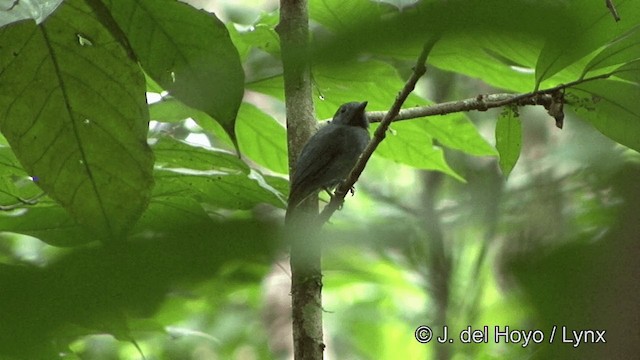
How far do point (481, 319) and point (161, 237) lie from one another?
104 centimetres

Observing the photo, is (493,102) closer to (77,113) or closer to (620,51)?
(620,51)

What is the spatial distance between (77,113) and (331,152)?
1.94ft

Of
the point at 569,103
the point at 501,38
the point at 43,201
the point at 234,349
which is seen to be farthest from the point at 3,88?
the point at 234,349

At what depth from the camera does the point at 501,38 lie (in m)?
0.16

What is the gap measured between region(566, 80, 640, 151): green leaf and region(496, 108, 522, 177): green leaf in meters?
0.10

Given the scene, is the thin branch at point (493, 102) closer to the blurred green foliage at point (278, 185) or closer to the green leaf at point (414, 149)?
the blurred green foliage at point (278, 185)

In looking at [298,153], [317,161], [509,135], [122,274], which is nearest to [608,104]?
[509,135]

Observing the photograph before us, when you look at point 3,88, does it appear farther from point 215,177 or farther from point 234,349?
point 234,349

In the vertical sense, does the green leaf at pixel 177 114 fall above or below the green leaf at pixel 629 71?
above

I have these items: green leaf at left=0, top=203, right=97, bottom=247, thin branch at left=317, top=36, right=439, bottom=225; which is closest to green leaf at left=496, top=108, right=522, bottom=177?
thin branch at left=317, top=36, right=439, bottom=225

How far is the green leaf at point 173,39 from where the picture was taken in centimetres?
61

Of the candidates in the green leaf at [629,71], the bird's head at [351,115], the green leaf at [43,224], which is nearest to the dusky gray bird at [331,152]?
the bird's head at [351,115]

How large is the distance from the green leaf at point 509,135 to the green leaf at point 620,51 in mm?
196

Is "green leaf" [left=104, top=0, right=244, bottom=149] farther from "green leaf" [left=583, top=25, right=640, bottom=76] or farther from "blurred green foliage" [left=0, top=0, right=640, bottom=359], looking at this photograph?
"green leaf" [left=583, top=25, right=640, bottom=76]
